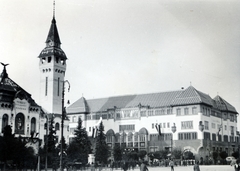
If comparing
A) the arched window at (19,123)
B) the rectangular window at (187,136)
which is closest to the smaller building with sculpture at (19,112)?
the arched window at (19,123)

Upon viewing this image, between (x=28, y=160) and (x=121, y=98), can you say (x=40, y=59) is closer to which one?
(x=121, y=98)

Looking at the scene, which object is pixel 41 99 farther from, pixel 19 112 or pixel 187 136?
pixel 187 136

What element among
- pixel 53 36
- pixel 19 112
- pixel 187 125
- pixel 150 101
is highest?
pixel 53 36

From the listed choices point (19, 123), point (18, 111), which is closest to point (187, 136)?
point (19, 123)

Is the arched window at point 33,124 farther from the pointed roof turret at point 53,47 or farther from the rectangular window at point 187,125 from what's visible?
the rectangular window at point 187,125

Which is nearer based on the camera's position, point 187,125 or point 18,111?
point 18,111

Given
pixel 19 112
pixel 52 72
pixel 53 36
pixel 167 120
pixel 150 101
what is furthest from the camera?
pixel 150 101

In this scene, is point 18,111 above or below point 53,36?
below
